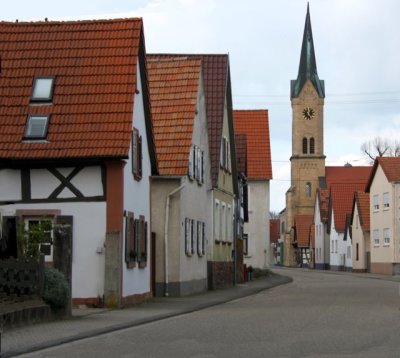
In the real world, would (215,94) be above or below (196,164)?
above

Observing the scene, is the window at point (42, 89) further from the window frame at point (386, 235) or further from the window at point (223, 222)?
the window frame at point (386, 235)

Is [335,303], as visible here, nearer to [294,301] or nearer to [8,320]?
[294,301]

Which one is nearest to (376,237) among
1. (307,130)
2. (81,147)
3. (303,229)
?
(303,229)

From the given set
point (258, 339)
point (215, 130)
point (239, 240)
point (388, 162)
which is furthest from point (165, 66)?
point (388, 162)

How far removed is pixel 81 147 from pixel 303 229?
104851 mm

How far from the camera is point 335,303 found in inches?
1129

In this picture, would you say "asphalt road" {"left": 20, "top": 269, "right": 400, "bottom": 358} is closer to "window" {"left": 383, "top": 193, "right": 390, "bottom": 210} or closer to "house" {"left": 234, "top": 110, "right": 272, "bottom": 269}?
"house" {"left": 234, "top": 110, "right": 272, "bottom": 269}

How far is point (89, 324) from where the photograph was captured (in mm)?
18766

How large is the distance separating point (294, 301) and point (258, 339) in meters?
14.3

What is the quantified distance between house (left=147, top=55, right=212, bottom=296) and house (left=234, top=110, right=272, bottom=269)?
25.5 meters

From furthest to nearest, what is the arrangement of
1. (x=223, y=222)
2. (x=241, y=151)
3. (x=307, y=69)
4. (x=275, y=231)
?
1. (x=275, y=231)
2. (x=307, y=69)
3. (x=241, y=151)
4. (x=223, y=222)

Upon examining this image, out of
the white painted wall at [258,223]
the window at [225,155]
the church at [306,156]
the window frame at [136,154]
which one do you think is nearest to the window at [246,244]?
the white painted wall at [258,223]

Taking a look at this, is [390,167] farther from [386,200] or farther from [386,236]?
[386,236]

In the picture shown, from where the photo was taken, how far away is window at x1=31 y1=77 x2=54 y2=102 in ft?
82.3
